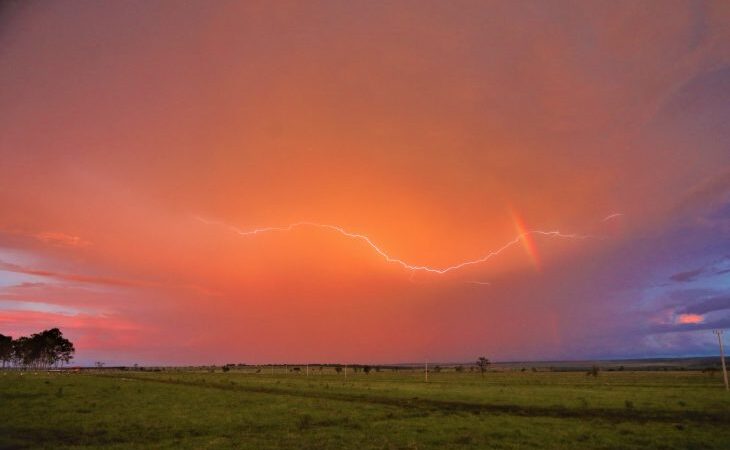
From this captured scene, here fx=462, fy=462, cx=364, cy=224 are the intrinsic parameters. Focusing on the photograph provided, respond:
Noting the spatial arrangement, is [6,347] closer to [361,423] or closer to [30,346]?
[30,346]

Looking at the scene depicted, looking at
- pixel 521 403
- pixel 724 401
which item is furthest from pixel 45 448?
pixel 724 401

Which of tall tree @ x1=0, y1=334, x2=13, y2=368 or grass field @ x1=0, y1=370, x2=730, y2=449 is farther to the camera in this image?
tall tree @ x1=0, y1=334, x2=13, y2=368

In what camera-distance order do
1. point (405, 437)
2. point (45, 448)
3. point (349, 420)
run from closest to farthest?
point (45, 448), point (405, 437), point (349, 420)

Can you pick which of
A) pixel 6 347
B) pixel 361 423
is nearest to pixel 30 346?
pixel 6 347

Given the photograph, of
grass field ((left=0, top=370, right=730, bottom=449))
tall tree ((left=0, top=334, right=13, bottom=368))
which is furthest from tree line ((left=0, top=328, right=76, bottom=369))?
grass field ((left=0, top=370, right=730, bottom=449))

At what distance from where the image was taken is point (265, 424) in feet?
104

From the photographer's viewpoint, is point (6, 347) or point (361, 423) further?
point (6, 347)

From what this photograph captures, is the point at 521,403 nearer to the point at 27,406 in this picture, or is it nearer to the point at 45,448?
the point at 45,448

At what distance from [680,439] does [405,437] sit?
15305mm

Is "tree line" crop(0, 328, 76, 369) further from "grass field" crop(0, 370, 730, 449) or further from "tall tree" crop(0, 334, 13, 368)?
"grass field" crop(0, 370, 730, 449)

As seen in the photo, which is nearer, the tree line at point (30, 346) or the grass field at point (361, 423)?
the grass field at point (361, 423)

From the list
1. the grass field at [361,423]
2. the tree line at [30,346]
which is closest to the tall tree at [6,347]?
the tree line at [30,346]

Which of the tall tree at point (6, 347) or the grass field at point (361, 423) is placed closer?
the grass field at point (361, 423)

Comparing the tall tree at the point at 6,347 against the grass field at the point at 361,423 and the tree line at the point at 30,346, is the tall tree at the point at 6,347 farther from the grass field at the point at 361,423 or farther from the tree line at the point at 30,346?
the grass field at the point at 361,423
